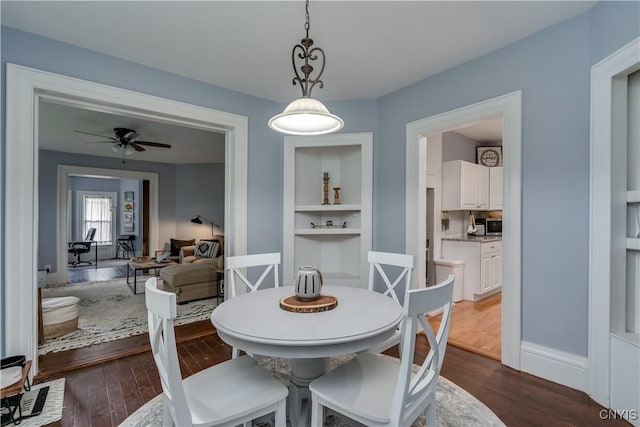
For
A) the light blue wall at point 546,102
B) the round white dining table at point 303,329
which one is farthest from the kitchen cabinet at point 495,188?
the round white dining table at point 303,329

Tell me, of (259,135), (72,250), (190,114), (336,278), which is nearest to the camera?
(190,114)

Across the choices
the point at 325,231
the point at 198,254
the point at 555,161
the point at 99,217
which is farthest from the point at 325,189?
the point at 99,217

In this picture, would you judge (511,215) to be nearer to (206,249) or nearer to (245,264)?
(245,264)

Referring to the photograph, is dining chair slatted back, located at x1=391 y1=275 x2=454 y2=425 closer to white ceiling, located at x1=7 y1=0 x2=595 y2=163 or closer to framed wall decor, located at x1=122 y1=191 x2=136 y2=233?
white ceiling, located at x1=7 y1=0 x2=595 y2=163

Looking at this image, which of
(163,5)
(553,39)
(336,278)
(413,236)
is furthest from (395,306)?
(163,5)

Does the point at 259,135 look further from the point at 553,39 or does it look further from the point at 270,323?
the point at 553,39

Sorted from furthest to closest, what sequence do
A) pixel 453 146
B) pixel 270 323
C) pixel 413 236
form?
pixel 453 146 < pixel 413 236 < pixel 270 323

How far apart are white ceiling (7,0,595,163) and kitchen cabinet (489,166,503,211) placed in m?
3.03

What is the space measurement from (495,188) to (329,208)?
3.39 m

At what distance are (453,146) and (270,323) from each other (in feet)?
15.1

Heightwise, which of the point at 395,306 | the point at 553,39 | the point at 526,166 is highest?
the point at 553,39

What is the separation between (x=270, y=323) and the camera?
147cm

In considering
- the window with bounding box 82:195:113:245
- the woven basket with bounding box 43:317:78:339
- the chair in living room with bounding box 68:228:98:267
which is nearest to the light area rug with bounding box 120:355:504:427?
the woven basket with bounding box 43:317:78:339

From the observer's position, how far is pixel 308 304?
1713 mm
